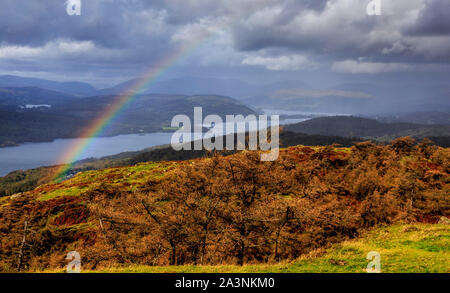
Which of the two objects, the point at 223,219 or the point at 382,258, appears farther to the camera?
the point at 223,219

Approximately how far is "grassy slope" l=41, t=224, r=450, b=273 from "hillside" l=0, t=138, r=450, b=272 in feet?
2.30

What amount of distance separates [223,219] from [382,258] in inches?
404

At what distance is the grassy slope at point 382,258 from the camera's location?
1231 cm

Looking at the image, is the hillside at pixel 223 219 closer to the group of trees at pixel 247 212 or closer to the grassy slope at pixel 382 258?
the group of trees at pixel 247 212

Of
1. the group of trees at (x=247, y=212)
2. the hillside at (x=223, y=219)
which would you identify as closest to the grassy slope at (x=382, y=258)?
the hillside at (x=223, y=219)

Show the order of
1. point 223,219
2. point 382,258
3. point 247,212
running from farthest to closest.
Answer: point 223,219, point 247,212, point 382,258

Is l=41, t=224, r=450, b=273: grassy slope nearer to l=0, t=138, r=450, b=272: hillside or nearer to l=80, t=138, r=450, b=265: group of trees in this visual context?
l=0, t=138, r=450, b=272: hillside

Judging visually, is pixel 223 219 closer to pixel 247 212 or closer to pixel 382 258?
pixel 247 212

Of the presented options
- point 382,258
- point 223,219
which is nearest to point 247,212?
point 223,219

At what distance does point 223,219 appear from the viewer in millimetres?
19844

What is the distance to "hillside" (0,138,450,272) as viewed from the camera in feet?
58.5

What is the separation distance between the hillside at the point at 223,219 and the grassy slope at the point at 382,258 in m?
0.70

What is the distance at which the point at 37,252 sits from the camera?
2070 cm
